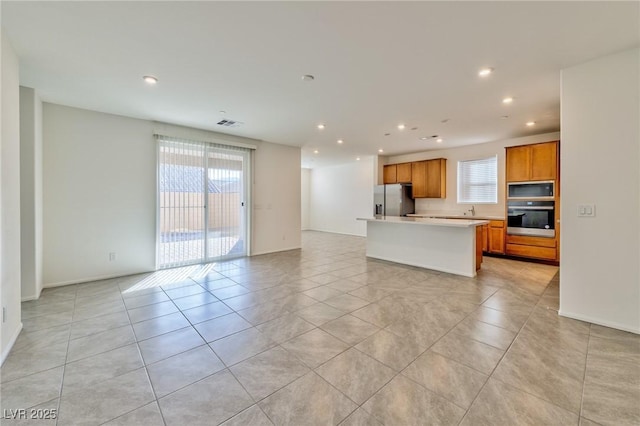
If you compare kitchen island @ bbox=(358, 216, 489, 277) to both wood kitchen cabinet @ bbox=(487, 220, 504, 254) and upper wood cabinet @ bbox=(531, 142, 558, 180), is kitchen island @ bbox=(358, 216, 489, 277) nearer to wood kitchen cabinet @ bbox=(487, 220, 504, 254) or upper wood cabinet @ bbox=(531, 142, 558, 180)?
wood kitchen cabinet @ bbox=(487, 220, 504, 254)

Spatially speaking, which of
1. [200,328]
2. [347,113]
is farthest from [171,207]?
[347,113]

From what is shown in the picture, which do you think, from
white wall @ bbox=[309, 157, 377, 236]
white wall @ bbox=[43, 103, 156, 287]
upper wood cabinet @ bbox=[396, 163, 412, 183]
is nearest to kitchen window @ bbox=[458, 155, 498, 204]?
upper wood cabinet @ bbox=[396, 163, 412, 183]

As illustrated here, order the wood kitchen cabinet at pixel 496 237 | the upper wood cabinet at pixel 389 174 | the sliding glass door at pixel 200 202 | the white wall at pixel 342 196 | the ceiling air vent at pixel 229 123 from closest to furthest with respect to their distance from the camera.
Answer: the ceiling air vent at pixel 229 123 → the sliding glass door at pixel 200 202 → the wood kitchen cabinet at pixel 496 237 → the upper wood cabinet at pixel 389 174 → the white wall at pixel 342 196

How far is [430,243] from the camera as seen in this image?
4.81 metres

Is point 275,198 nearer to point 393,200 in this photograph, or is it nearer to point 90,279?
point 393,200

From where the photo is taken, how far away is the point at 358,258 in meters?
5.77

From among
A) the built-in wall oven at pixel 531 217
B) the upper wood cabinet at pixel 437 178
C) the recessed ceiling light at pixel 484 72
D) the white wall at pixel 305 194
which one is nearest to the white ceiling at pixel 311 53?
the recessed ceiling light at pixel 484 72

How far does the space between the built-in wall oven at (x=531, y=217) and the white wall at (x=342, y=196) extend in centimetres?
384

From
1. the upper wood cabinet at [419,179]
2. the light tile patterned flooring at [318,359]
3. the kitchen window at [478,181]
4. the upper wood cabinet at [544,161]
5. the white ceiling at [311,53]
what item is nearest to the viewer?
the light tile patterned flooring at [318,359]

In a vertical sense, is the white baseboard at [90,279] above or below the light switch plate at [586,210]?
below

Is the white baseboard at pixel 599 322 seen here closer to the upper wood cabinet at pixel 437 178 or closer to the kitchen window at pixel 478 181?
the kitchen window at pixel 478 181

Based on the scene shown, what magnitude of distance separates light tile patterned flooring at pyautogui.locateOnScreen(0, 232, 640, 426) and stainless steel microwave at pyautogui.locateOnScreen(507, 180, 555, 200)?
2331 millimetres

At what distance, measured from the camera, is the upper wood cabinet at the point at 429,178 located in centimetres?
692

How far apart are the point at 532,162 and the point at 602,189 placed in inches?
125
